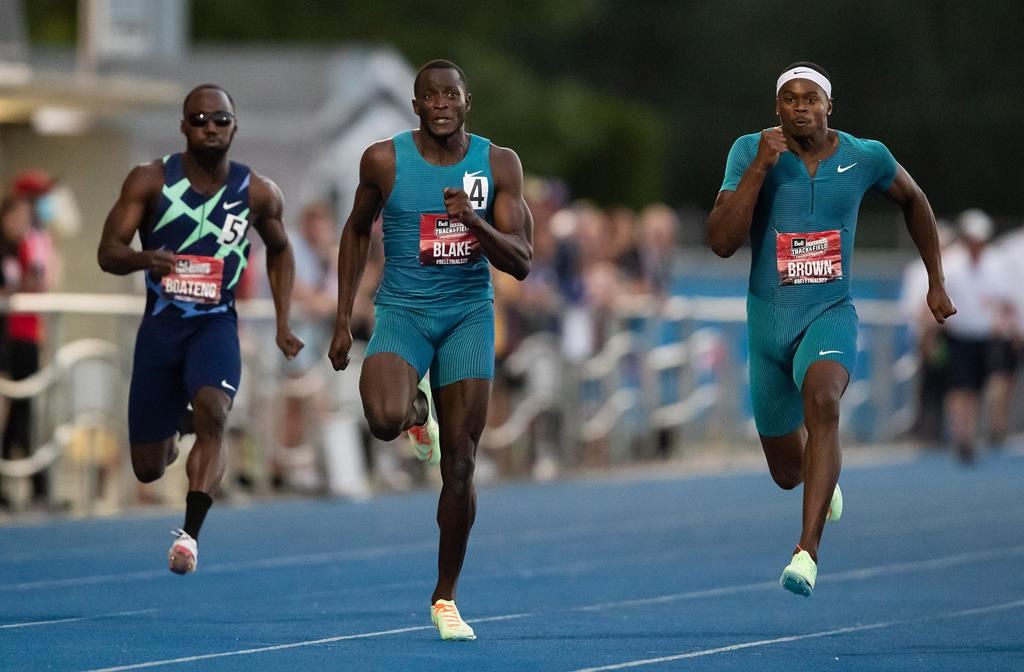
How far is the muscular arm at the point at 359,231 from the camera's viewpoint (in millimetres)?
9336

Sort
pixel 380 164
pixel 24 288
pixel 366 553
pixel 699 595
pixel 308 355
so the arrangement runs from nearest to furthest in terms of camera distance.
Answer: pixel 380 164
pixel 699 595
pixel 366 553
pixel 24 288
pixel 308 355

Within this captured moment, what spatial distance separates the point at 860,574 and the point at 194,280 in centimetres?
448

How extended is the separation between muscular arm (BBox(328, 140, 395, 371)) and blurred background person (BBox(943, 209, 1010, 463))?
540 inches

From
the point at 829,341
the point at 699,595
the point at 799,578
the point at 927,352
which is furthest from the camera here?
the point at 927,352

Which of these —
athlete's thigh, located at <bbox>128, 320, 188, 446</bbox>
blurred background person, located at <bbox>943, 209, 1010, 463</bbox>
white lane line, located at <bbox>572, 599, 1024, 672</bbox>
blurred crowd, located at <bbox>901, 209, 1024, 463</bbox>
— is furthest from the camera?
blurred crowd, located at <bbox>901, 209, 1024, 463</bbox>

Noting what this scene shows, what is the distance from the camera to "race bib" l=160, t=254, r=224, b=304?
1062 centimetres

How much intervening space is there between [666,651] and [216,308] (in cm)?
290

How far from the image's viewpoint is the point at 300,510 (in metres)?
16.6

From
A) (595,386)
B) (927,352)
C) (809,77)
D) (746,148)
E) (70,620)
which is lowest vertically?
(70,620)

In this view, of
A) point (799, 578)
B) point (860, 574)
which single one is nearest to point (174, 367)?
point (799, 578)

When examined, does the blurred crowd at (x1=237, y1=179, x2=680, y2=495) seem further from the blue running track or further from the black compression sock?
the black compression sock

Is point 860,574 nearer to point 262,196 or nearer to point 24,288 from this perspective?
point 262,196

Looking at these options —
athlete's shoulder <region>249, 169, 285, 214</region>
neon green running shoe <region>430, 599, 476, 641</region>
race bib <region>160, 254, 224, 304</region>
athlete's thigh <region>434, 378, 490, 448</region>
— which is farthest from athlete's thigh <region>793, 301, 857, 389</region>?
race bib <region>160, 254, 224, 304</region>

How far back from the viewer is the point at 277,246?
11.1m
